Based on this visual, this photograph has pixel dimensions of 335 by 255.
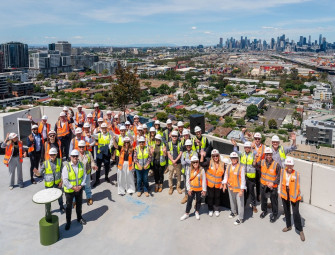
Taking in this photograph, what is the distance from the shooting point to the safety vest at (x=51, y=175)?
3176 millimetres

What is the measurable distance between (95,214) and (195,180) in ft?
4.23

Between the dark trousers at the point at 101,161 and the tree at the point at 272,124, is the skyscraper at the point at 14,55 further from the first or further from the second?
the dark trousers at the point at 101,161

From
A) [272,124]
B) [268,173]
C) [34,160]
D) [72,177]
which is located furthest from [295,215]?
[272,124]

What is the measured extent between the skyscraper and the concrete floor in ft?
317

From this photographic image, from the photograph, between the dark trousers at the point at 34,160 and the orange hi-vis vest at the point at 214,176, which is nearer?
the orange hi-vis vest at the point at 214,176

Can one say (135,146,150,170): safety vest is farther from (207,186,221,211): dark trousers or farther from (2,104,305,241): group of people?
(207,186,221,211): dark trousers

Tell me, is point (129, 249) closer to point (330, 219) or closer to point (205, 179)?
point (205, 179)

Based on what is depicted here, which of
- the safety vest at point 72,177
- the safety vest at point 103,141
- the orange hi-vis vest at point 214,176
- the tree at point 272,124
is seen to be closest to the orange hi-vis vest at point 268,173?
the orange hi-vis vest at point 214,176

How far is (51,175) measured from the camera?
3.19m

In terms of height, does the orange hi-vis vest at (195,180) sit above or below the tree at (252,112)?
above

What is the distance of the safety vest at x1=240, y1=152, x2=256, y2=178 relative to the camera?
3291mm

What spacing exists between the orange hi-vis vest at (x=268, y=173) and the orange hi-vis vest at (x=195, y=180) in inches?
28.0

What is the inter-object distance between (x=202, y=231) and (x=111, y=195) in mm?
1427

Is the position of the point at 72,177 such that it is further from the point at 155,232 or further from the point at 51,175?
the point at 155,232
